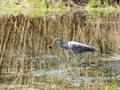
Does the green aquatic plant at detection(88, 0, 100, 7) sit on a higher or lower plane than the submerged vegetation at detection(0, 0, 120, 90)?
lower

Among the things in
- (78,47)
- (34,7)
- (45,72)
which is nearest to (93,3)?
(34,7)

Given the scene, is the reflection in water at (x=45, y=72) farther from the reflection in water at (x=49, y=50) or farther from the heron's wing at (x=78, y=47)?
the heron's wing at (x=78, y=47)

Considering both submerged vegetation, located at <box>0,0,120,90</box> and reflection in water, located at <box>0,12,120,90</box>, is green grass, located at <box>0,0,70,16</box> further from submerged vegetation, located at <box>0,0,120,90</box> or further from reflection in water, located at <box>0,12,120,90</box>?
reflection in water, located at <box>0,12,120,90</box>

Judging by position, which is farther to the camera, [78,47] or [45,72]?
[78,47]

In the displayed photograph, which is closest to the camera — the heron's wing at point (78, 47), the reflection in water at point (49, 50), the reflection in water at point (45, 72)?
the reflection in water at point (45, 72)

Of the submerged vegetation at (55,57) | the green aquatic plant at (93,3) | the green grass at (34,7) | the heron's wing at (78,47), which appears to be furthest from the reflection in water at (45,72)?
the green aquatic plant at (93,3)

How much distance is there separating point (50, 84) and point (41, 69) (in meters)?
1.50

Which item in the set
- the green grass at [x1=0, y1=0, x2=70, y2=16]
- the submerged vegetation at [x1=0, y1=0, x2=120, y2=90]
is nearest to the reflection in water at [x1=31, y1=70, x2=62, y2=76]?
the submerged vegetation at [x1=0, y1=0, x2=120, y2=90]

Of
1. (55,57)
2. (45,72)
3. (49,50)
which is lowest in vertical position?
(49,50)

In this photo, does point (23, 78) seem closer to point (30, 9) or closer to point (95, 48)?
point (95, 48)

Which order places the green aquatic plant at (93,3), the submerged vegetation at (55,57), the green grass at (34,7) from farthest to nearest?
1. the green aquatic plant at (93,3)
2. the green grass at (34,7)
3. the submerged vegetation at (55,57)

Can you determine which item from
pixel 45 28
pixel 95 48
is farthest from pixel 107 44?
pixel 45 28

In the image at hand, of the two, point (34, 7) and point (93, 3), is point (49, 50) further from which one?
point (93, 3)

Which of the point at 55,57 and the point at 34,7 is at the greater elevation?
the point at 55,57
